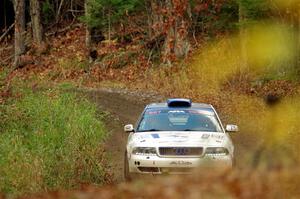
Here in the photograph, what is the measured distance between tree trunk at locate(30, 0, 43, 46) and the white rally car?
3175 cm

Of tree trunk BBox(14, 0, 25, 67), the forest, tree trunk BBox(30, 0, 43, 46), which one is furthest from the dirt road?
tree trunk BBox(30, 0, 43, 46)

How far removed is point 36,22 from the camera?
45000 mm

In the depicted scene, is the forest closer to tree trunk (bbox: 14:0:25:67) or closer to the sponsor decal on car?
tree trunk (bbox: 14:0:25:67)

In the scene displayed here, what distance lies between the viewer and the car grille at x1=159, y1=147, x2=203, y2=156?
12.5m

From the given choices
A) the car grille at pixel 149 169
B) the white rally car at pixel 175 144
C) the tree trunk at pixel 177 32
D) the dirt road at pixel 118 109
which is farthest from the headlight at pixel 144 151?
the tree trunk at pixel 177 32

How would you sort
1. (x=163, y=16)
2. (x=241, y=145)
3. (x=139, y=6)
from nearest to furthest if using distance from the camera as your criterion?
(x=241, y=145) < (x=163, y=16) < (x=139, y=6)

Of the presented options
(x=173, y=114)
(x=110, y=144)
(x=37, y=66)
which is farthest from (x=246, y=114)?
(x=37, y=66)

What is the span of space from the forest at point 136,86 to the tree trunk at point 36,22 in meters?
0.08

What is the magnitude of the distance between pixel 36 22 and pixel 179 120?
3239 centimetres

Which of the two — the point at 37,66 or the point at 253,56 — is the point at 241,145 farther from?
the point at 37,66

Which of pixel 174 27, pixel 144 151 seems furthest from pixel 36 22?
pixel 144 151

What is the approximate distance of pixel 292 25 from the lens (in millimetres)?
28125

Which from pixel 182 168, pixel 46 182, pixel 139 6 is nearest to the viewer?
pixel 46 182

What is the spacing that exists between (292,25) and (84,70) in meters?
14.6
